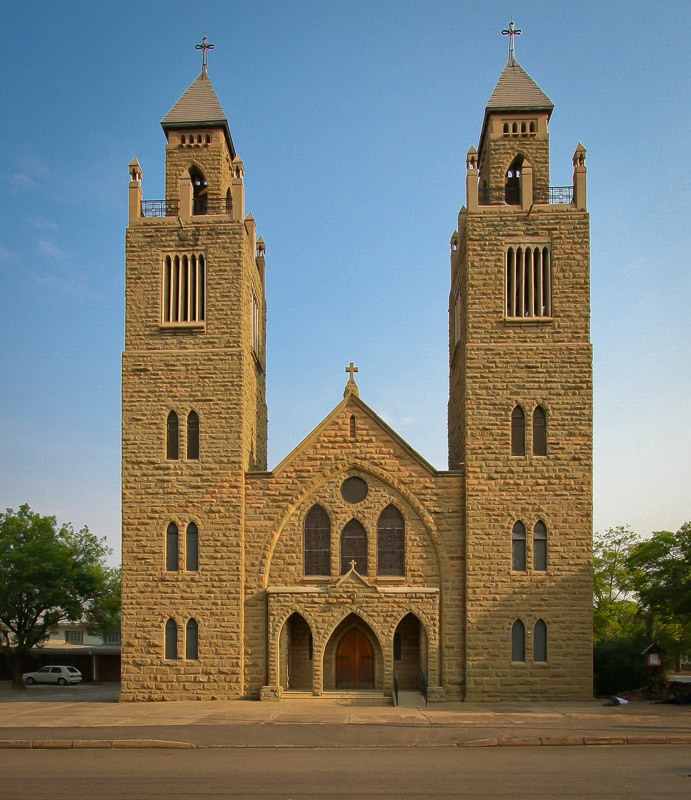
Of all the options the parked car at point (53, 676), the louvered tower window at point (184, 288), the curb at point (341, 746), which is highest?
the louvered tower window at point (184, 288)

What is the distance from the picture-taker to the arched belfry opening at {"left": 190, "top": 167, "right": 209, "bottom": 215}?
31.2m

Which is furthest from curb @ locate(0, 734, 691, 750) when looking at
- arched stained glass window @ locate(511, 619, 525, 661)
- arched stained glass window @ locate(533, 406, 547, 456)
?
arched stained glass window @ locate(533, 406, 547, 456)

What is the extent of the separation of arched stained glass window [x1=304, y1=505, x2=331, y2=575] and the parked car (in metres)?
18.4

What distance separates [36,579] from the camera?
35438mm

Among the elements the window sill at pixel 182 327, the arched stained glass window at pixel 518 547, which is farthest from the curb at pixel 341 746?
the window sill at pixel 182 327

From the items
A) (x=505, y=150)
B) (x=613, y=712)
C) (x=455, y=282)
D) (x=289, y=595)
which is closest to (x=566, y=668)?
(x=613, y=712)

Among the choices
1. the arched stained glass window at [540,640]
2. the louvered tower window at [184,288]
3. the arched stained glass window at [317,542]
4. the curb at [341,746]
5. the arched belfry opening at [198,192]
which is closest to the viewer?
the curb at [341,746]

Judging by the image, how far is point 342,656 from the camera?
2861 centimetres

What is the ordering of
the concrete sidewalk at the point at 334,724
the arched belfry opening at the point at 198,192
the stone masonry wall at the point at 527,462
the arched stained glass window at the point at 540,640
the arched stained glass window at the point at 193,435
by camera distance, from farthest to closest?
the arched belfry opening at the point at 198,192 → the arched stained glass window at the point at 193,435 → the arched stained glass window at the point at 540,640 → the stone masonry wall at the point at 527,462 → the concrete sidewalk at the point at 334,724

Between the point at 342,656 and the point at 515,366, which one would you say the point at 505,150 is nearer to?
the point at 515,366

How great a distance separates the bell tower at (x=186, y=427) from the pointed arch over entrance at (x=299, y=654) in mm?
1921

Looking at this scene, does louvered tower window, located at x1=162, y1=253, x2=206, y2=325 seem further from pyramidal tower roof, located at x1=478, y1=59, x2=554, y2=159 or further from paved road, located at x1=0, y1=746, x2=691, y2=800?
paved road, located at x1=0, y1=746, x2=691, y2=800

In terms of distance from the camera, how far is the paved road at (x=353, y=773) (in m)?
14.0

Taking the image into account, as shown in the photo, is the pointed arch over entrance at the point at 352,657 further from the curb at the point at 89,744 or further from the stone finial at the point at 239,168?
the stone finial at the point at 239,168
